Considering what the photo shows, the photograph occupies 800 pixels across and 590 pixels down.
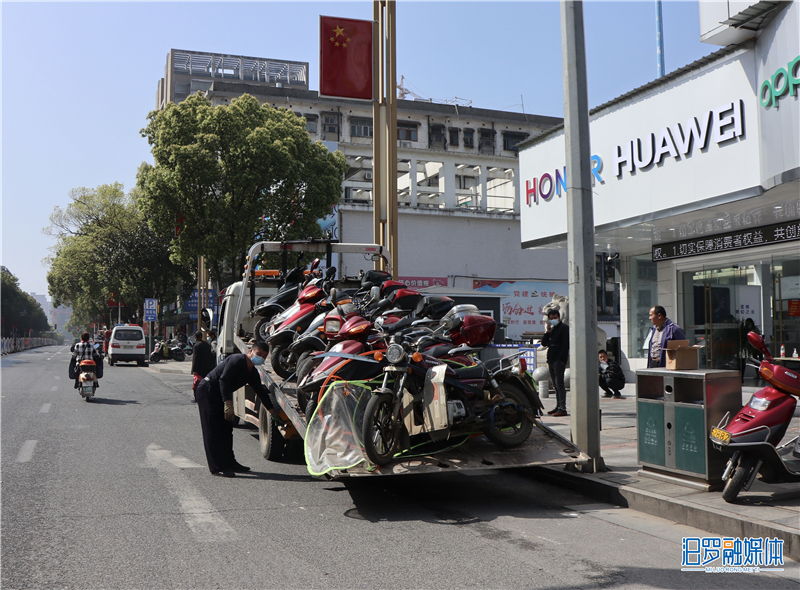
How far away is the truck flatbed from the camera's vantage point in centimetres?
612

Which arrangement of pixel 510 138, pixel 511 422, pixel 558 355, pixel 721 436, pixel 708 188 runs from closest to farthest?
pixel 721 436, pixel 511 422, pixel 708 188, pixel 558 355, pixel 510 138

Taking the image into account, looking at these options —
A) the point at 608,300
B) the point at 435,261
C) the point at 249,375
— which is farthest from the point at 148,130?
the point at 608,300

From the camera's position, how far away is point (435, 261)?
113ft

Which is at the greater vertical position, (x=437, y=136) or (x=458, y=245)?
(x=437, y=136)

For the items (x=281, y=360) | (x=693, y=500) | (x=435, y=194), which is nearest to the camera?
(x=693, y=500)

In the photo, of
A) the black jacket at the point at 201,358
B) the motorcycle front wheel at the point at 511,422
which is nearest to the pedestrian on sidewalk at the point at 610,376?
the motorcycle front wheel at the point at 511,422

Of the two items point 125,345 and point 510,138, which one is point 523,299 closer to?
point 125,345

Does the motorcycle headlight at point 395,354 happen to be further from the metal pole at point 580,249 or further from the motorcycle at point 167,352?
the motorcycle at point 167,352

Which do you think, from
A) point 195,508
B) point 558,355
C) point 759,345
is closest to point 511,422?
point 759,345

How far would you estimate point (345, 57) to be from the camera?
1441cm

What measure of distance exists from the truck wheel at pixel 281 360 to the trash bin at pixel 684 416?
4.32 meters

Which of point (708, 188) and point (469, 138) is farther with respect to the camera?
point (469, 138)

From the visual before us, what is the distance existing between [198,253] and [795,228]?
1885cm

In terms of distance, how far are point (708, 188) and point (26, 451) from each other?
11.0 meters
